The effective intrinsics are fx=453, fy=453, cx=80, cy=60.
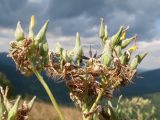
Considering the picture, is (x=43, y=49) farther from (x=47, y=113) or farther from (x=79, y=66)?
(x=47, y=113)

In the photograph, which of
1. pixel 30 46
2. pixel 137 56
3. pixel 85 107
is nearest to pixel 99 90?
pixel 85 107

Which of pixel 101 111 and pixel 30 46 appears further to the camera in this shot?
pixel 101 111

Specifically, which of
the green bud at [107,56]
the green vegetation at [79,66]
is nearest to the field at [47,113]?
the green vegetation at [79,66]

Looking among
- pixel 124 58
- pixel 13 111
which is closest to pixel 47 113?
pixel 13 111

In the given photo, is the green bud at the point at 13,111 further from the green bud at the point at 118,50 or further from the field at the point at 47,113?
the field at the point at 47,113

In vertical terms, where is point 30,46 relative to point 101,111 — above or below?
above

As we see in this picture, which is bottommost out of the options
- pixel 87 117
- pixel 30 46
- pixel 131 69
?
pixel 87 117

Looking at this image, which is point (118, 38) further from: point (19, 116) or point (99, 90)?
point (19, 116)

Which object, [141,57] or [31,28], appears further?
[141,57]

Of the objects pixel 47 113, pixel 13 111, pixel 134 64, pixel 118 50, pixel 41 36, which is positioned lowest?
pixel 47 113

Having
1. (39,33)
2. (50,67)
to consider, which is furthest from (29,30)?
(50,67)
